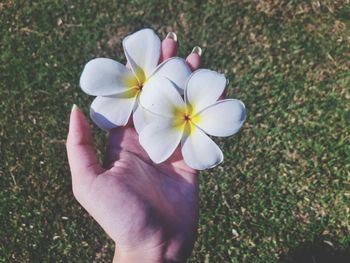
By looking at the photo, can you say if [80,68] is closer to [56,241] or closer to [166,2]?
[166,2]

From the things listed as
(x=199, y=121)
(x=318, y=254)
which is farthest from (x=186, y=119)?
(x=318, y=254)

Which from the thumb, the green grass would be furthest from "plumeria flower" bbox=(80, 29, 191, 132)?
the green grass

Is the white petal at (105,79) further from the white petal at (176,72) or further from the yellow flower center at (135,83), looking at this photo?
the white petal at (176,72)

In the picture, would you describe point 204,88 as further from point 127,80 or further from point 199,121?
point 127,80

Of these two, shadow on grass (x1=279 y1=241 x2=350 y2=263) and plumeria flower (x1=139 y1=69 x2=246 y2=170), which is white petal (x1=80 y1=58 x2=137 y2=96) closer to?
plumeria flower (x1=139 y1=69 x2=246 y2=170)

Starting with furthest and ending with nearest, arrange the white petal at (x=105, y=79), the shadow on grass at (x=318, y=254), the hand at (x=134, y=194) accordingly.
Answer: the shadow on grass at (x=318, y=254)
the white petal at (x=105, y=79)
the hand at (x=134, y=194)

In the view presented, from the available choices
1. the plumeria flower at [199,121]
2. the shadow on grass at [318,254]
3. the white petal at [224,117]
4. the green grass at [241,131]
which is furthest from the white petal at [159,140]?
the shadow on grass at [318,254]
